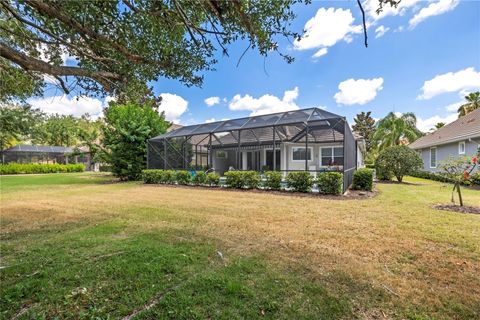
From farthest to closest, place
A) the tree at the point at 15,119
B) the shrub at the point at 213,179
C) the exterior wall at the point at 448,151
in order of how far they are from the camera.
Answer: the tree at the point at 15,119 → the exterior wall at the point at 448,151 → the shrub at the point at 213,179

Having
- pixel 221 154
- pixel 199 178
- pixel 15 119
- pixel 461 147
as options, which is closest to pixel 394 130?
pixel 461 147

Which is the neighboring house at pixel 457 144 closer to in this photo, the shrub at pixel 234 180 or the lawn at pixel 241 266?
the shrub at pixel 234 180

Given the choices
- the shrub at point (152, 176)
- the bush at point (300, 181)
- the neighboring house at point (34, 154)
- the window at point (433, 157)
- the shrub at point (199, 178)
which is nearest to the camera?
the bush at point (300, 181)

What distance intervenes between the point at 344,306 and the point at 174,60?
4.72 meters

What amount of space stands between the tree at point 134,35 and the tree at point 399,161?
15183 mm

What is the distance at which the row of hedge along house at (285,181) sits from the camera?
9883 mm

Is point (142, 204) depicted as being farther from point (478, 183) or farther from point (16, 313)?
point (478, 183)

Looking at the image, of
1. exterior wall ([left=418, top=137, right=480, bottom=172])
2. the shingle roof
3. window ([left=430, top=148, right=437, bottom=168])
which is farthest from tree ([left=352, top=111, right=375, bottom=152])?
the shingle roof

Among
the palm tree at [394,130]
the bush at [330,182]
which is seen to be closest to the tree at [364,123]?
the palm tree at [394,130]

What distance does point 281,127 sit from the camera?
596 inches

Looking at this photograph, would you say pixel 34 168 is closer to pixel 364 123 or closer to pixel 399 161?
pixel 399 161

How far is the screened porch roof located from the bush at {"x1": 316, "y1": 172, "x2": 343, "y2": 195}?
2.39m

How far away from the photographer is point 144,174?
15.7 m

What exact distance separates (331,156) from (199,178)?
9.50 m
